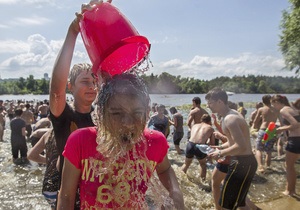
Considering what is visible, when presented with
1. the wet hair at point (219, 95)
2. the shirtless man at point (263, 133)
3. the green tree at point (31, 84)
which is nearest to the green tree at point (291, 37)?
the shirtless man at point (263, 133)

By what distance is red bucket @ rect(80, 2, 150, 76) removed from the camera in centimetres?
163

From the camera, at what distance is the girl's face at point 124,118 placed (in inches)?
59.3

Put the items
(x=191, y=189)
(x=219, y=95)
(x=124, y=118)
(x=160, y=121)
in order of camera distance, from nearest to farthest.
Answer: (x=124, y=118), (x=219, y=95), (x=191, y=189), (x=160, y=121)

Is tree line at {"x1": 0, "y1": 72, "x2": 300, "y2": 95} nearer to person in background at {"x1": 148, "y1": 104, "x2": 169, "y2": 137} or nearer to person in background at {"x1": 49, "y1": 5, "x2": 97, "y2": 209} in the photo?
person in background at {"x1": 148, "y1": 104, "x2": 169, "y2": 137}

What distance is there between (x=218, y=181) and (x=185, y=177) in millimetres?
2533

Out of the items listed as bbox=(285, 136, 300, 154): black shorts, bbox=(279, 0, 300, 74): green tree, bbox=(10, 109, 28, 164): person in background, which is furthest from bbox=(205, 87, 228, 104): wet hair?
bbox=(279, 0, 300, 74): green tree

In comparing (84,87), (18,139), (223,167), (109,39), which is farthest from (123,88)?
(18,139)

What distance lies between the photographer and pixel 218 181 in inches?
187

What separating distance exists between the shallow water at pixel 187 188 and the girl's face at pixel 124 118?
14.6 feet

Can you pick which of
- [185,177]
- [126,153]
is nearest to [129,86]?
[126,153]

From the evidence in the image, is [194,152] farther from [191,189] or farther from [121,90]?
[121,90]

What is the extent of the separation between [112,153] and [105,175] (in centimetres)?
13

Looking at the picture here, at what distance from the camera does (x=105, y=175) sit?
5.14 ft

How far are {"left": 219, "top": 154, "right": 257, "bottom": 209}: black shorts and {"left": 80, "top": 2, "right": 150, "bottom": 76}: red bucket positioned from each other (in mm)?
2997
